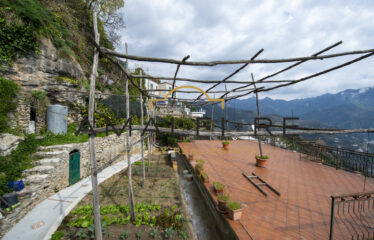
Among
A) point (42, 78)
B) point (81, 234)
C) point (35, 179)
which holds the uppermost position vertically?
point (42, 78)

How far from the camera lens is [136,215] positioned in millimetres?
4500

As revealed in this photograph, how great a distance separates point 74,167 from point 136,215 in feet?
13.7

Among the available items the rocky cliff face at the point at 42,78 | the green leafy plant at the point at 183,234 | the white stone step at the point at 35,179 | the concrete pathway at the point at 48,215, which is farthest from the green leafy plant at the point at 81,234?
the rocky cliff face at the point at 42,78

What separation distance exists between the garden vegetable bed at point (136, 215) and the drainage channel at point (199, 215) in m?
0.50

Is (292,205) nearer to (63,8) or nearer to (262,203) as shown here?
(262,203)

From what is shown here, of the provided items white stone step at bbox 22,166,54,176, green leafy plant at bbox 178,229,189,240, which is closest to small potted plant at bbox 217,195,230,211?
green leafy plant at bbox 178,229,189,240

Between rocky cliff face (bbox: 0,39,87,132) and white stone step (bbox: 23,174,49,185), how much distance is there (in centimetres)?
267

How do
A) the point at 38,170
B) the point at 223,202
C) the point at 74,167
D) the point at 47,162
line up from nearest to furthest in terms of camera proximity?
the point at 223,202 → the point at 38,170 → the point at 47,162 → the point at 74,167

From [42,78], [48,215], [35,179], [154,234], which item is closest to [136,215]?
[154,234]

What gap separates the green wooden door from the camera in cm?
647

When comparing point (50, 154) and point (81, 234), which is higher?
point (50, 154)

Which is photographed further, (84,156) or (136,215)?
(84,156)

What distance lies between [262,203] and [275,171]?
125 inches

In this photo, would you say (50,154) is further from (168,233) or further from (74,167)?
(168,233)
